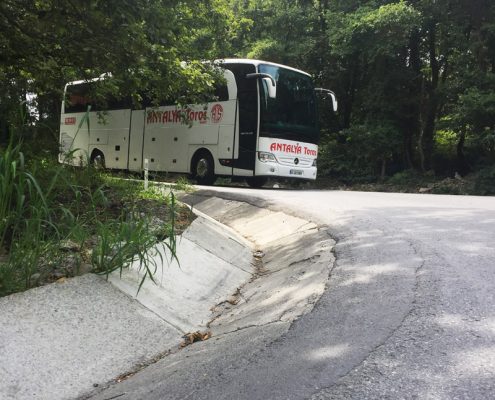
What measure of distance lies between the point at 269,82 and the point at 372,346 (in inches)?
447

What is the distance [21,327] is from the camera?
10.2 feet

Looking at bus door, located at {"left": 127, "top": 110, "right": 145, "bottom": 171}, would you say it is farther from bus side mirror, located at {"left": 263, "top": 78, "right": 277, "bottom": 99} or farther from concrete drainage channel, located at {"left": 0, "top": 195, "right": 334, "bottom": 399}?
concrete drainage channel, located at {"left": 0, "top": 195, "right": 334, "bottom": 399}

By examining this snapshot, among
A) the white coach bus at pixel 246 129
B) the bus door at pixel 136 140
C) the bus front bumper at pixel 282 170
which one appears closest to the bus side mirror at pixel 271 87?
the white coach bus at pixel 246 129

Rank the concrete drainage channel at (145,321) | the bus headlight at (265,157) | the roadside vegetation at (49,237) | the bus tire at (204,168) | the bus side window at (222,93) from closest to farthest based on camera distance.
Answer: the concrete drainage channel at (145,321) < the roadside vegetation at (49,237) < the bus headlight at (265,157) < the bus side window at (222,93) < the bus tire at (204,168)

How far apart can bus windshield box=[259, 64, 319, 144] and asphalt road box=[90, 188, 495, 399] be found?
9.83 metres

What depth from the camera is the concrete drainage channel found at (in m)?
2.88

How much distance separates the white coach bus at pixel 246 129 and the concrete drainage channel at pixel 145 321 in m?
8.45

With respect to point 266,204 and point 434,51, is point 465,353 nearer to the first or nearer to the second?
point 266,204

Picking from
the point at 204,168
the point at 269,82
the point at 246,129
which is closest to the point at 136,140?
the point at 204,168

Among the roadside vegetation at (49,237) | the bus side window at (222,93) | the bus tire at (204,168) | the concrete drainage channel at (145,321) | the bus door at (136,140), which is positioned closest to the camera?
the concrete drainage channel at (145,321)

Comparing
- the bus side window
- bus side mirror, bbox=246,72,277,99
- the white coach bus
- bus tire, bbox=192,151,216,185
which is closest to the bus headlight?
the white coach bus

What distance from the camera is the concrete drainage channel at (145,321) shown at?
2.88m

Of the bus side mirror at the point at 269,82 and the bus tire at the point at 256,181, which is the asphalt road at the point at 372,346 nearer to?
the bus side mirror at the point at 269,82

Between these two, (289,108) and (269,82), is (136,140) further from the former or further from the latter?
(269,82)
